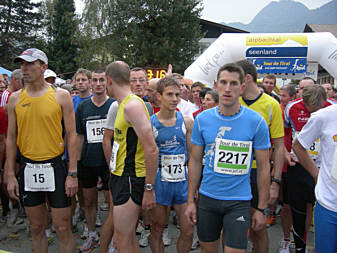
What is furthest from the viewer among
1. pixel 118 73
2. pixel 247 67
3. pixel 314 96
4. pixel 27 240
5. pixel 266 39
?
pixel 266 39

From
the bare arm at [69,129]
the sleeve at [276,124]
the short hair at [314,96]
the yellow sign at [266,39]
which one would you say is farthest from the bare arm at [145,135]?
the yellow sign at [266,39]

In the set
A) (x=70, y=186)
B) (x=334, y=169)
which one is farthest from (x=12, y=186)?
(x=334, y=169)

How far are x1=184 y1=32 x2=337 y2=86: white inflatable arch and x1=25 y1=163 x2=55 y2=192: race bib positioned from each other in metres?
10.1

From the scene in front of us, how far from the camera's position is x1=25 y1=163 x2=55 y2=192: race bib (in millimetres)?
3020

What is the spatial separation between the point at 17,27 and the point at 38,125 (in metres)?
34.1

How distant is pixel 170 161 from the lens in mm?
3193

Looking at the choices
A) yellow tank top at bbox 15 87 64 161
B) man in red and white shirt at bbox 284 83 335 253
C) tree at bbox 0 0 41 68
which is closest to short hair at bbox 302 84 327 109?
man in red and white shirt at bbox 284 83 335 253

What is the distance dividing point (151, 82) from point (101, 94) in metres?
0.71

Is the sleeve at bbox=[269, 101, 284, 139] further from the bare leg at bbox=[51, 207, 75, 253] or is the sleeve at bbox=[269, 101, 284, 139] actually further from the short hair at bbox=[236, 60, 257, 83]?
the bare leg at bbox=[51, 207, 75, 253]

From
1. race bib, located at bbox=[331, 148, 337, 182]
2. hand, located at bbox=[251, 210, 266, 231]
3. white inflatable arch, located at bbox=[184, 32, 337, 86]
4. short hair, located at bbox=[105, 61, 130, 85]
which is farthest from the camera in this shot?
white inflatable arch, located at bbox=[184, 32, 337, 86]

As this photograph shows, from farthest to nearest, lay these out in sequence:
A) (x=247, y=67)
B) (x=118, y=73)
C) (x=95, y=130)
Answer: (x=95, y=130), (x=247, y=67), (x=118, y=73)

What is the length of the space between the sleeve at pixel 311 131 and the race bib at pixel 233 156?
436 mm

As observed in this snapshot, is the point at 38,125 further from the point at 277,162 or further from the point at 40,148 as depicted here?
the point at 277,162

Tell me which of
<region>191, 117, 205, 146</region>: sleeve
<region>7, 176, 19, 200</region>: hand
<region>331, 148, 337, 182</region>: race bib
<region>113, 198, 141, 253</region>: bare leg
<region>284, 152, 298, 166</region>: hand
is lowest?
<region>113, 198, 141, 253</region>: bare leg
